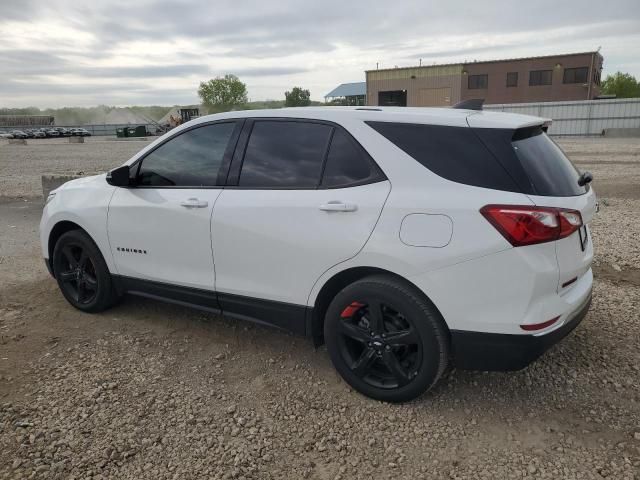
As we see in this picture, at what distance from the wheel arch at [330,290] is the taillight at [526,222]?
1.86ft

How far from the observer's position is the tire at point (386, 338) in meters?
2.81

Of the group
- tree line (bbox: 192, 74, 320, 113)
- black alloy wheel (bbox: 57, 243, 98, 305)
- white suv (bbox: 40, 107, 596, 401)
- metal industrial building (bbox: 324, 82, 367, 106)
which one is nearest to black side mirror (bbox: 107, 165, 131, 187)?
white suv (bbox: 40, 107, 596, 401)

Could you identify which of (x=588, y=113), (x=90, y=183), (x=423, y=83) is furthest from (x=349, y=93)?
(x=90, y=183)

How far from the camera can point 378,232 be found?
2861mm

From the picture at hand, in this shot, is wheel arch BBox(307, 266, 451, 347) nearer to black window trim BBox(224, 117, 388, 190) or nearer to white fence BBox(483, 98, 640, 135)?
black window trim BBox(224, 117, 388, 190)

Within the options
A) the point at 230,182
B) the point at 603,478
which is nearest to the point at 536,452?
the point at 603,478

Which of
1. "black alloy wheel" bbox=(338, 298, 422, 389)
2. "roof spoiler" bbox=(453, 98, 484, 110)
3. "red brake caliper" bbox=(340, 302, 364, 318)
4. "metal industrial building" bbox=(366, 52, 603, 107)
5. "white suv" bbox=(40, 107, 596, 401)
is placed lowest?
"black alloy wheel" bbox=(338, 298, 422, 389)

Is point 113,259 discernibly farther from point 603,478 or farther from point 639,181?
point 639,181

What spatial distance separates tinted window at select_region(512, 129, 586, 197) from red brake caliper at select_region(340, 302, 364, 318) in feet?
3.85

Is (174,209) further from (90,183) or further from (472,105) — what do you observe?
(472,105)

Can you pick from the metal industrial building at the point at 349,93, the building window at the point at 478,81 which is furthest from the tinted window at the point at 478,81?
the metal industrial building at the point at 349,93

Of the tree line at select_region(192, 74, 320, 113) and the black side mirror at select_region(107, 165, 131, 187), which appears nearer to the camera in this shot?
the black side mirror at select_region(107, 165, 131, 187)

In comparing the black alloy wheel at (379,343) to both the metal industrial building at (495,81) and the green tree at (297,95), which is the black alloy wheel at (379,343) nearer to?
the metal industrial building at (495,81)

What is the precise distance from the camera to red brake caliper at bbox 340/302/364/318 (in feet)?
9.95
